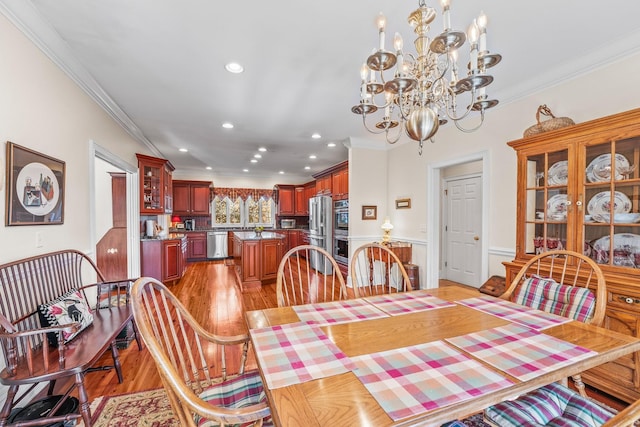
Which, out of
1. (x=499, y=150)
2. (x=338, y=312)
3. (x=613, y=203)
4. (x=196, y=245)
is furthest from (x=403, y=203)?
(x=196, y=245)

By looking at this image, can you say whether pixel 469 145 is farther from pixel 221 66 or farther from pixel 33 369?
pixel 33 369

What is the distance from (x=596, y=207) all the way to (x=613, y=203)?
4.4 inches

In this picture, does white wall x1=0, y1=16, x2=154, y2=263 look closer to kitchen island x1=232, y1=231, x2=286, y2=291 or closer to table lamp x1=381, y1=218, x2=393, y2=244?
kitchen island x1=232, y1=231, x2=286, y2=291

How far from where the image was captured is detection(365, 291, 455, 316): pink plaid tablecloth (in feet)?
4.95

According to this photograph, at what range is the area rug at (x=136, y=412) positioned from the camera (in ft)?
5.42

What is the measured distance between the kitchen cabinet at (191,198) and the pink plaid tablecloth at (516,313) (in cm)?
727

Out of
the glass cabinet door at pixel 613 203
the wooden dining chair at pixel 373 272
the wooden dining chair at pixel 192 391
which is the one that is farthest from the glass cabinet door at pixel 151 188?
the glass cabinet door at pixel 613 203

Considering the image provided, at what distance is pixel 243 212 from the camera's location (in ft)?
27.7

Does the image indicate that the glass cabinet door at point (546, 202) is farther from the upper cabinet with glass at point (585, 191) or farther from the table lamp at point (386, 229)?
the table lamp at point (386, 229)

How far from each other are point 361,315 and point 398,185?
354 cm

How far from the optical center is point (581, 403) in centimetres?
113

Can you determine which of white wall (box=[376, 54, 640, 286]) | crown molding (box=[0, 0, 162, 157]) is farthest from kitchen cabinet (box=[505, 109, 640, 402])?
crown molding (box=[0, 0, 162, 157])

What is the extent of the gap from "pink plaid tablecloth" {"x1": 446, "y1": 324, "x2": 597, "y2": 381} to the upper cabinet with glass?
4.48 feet

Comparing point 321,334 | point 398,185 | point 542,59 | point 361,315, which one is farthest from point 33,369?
point 398,185
